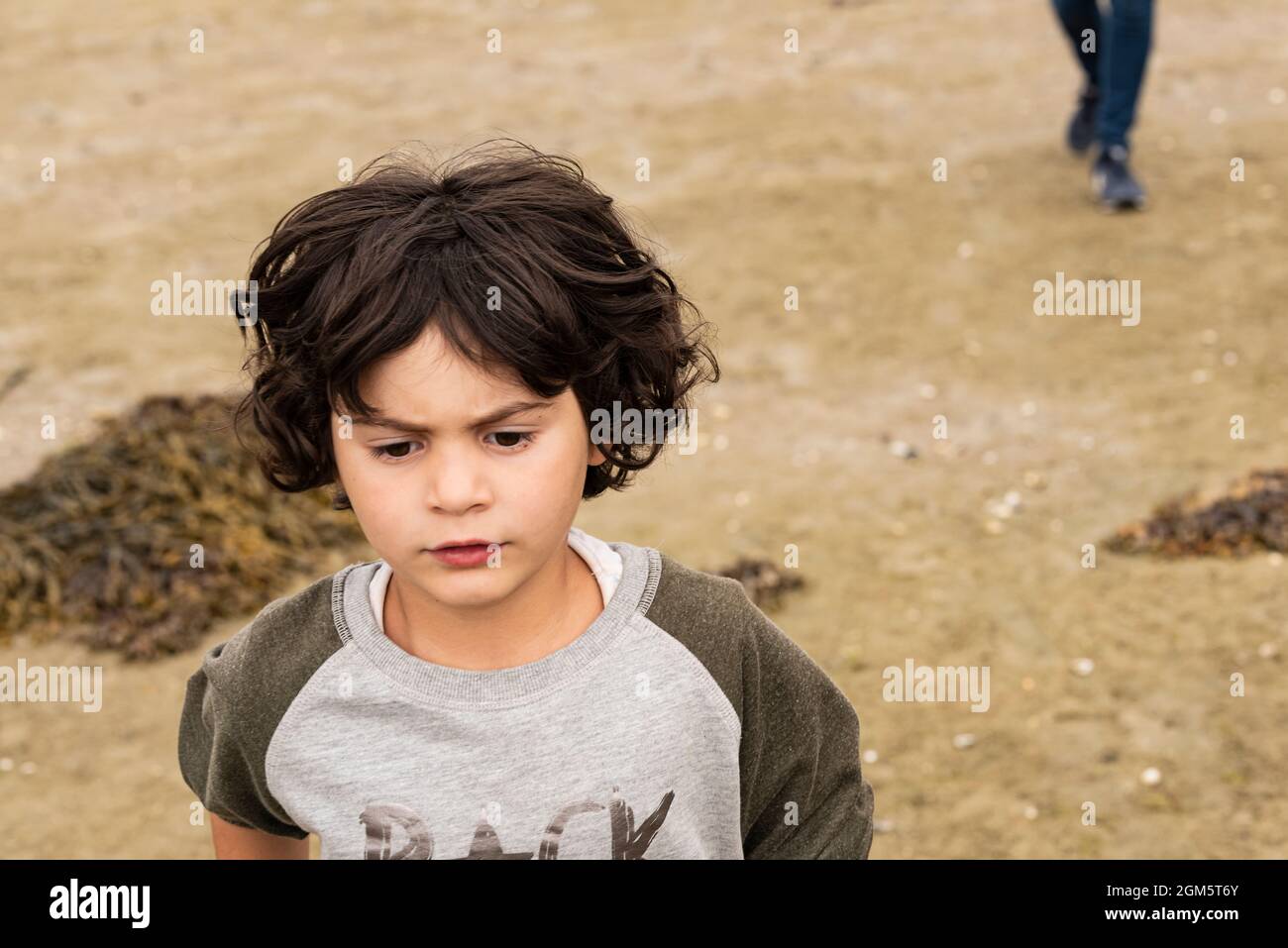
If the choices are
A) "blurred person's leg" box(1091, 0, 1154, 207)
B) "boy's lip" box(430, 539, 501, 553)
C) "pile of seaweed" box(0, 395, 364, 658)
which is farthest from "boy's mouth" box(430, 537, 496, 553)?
"blurred person's leg" box(1091, 0, 1154, 207)

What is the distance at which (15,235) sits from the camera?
8.71 metres

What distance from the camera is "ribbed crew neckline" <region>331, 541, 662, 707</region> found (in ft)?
6.57

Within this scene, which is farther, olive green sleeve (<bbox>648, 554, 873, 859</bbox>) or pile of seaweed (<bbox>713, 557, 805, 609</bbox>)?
pile of seaweed (<bbox>713, 557, 805, 609</bbox>)

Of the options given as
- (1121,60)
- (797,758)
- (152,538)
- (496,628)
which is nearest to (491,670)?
(496,628)

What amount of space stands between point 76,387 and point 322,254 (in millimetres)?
5381

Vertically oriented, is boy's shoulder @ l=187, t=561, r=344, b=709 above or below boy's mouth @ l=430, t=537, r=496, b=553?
below

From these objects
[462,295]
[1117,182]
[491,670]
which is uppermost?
[462,295]

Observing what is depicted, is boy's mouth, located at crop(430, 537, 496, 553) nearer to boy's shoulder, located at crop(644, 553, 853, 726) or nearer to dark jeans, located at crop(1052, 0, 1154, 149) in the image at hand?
boy's shoulder, located at crop(644, 553, 853, 726)

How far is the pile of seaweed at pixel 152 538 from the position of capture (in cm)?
548

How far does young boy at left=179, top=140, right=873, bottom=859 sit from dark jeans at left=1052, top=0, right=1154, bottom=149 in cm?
623

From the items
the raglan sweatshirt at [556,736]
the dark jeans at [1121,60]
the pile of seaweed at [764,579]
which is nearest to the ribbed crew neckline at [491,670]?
the raglan sweatshirt at [556,736]

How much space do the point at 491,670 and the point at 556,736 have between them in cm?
13

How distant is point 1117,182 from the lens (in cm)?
796

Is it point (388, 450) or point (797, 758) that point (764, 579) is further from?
point (388, 450)
